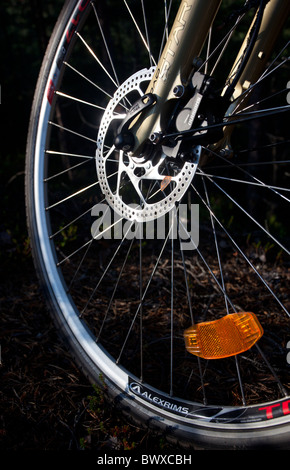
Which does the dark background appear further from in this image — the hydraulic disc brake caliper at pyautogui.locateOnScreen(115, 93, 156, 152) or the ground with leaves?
the hydraulic disc brake caliper at pyautogui.locateOnScreen(115, 93, 156, 152)

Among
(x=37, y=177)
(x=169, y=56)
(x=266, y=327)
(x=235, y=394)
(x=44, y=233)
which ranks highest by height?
(x=169, y=56)

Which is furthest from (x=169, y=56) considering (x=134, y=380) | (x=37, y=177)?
(x=134, y=380)

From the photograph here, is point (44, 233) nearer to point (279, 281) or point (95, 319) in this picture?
point (95, 319)

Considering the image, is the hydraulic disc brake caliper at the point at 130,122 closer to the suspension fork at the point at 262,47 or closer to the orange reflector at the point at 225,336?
the suspension fork at the point at 262,47

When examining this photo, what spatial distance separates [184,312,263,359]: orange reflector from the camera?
1131 mm

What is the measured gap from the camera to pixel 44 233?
5.46ft

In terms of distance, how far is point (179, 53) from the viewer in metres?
1.15

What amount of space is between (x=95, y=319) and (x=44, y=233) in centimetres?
46

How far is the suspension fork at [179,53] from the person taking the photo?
1117 mm

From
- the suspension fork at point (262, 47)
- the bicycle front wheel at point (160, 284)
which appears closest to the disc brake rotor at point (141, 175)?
the bicycle front wheel at point (160, 284)

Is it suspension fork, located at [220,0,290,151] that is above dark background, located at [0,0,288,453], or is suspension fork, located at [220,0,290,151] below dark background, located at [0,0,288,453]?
above

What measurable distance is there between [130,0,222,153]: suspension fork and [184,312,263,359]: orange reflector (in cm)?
65

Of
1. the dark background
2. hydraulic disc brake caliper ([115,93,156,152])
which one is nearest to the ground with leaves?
the dark background

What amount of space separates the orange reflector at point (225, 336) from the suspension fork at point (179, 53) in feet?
2.12
